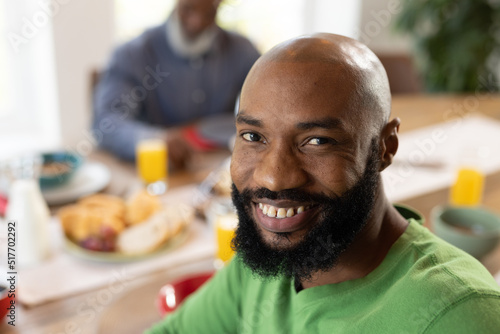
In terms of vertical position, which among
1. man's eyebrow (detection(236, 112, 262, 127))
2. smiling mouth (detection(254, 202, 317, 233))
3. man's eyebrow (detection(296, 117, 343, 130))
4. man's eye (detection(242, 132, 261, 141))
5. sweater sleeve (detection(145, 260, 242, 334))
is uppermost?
man's eyebrow (detection(296, 117, 343, 130))

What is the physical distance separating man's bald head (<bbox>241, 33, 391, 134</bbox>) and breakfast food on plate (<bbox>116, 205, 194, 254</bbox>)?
74 cm

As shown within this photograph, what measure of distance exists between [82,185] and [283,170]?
117cm

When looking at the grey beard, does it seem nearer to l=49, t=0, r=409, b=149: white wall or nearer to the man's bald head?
l=49, t=0, r=409, b=149: white wall

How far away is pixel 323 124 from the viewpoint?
0.69 meters

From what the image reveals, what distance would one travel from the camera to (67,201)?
1.62m

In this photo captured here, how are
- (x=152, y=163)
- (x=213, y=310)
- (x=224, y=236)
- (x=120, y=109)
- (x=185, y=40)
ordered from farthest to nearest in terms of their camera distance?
(x=185, y=40), (x=120, y=109), (x=152, y=163), (x=224, y=236), (x=213, y=310)

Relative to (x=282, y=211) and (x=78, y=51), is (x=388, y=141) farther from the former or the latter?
(x=78, y=51)

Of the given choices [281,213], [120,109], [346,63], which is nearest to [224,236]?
[281,213]

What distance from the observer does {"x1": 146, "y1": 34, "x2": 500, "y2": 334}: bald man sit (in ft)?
2.21

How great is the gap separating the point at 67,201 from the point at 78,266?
1.21 ft

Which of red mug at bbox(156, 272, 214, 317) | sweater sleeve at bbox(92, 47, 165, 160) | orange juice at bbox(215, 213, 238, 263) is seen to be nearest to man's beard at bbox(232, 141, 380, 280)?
red mug at bbox(156, 272, 214, 317)

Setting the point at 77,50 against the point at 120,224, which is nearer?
the point at 120,224

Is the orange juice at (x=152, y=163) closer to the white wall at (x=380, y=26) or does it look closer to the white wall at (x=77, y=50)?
the white wall at (x=77, y=50)

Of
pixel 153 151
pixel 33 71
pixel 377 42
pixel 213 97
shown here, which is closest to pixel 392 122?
pixel 153 151
